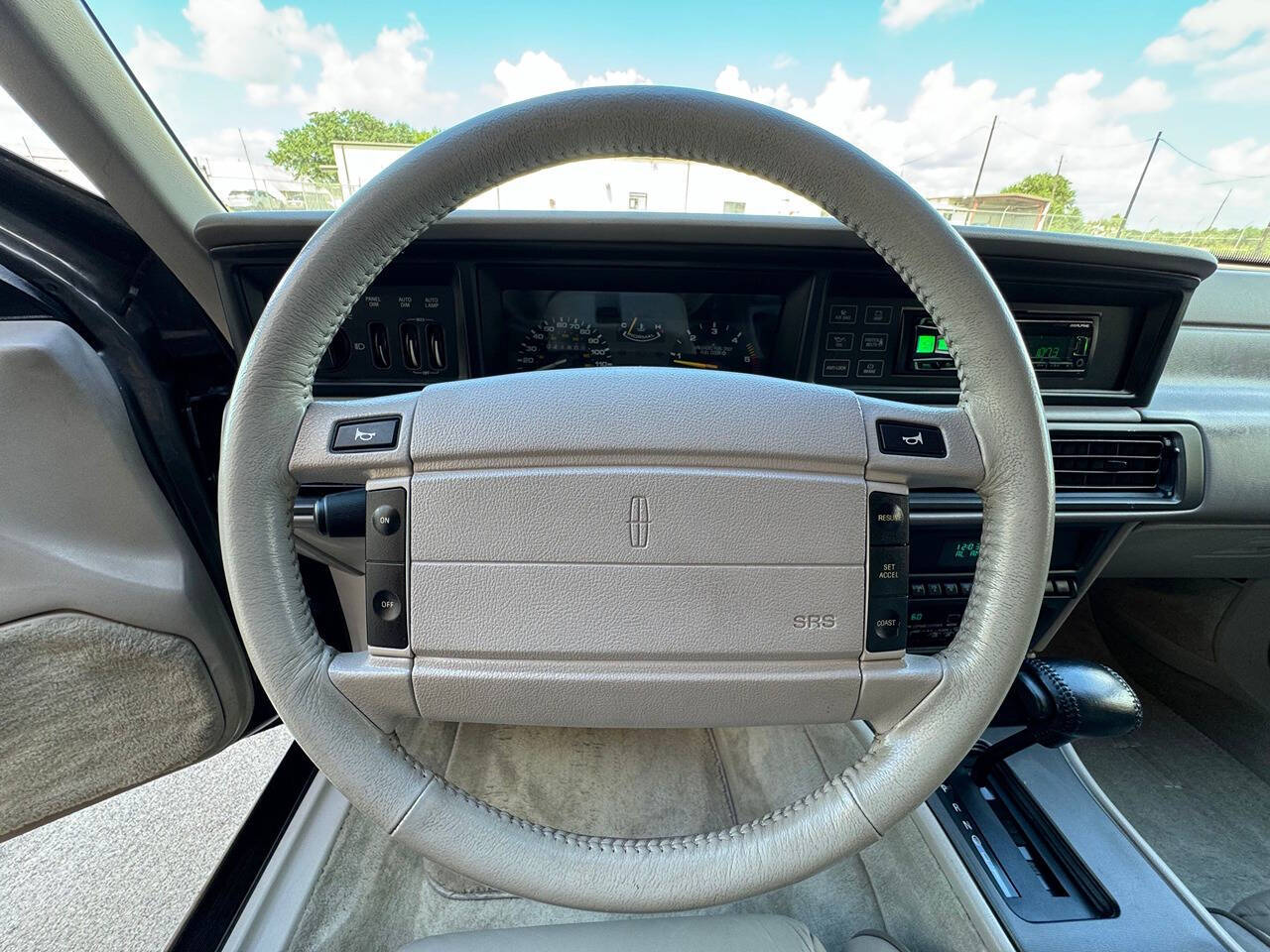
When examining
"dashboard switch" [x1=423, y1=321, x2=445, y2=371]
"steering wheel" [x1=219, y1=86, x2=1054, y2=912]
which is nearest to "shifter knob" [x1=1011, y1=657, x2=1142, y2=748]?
"steering wheel" [x1=219, y1=86, x2=1054, y2=912]

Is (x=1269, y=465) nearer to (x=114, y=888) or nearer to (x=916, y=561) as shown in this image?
(x=916, y=561)

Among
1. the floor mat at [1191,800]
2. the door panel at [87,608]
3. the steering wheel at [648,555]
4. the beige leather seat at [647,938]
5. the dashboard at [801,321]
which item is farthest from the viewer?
the floor mat at [1191,800]

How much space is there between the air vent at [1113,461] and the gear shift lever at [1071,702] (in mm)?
336

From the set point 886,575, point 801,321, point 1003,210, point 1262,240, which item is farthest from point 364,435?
point 1262,240

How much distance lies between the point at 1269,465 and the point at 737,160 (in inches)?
54.0

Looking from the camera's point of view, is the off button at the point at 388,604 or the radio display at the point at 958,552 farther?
the radio display at the point at 958,552

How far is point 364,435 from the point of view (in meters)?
0.63

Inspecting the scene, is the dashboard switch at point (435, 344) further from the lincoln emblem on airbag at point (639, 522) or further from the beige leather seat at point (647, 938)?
the beige leather seat at point (647, 938)

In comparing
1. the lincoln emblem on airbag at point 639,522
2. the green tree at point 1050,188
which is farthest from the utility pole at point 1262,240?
the lincoln emblem on airbag at point 639,522

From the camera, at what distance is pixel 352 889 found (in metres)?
1.05

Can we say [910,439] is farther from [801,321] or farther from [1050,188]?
[1050,188]

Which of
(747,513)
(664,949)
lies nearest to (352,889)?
(664,949)

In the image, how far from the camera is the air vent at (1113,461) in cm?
116

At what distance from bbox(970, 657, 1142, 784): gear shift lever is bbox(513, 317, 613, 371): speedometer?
887mm
